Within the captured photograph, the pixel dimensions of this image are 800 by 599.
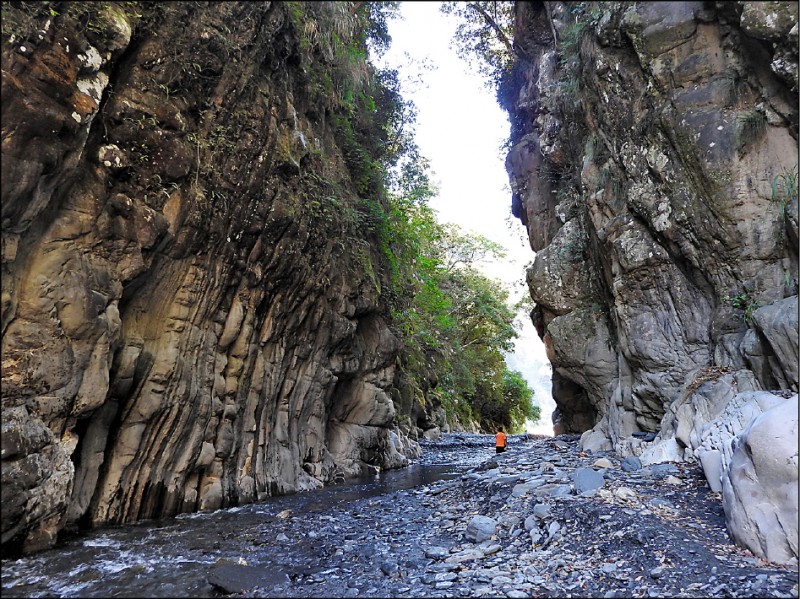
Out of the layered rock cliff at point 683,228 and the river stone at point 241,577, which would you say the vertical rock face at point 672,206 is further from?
the river stone at point 241,577

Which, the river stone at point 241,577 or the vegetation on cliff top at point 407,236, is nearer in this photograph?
the river stone at point 241,577

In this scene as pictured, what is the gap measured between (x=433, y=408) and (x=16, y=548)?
1063 inches

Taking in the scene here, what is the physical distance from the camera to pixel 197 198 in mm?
9445

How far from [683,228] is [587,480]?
726cm

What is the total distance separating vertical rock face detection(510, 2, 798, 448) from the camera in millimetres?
10055

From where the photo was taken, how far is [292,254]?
40.2ft

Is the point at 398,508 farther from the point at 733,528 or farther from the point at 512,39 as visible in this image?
the point at 512,39

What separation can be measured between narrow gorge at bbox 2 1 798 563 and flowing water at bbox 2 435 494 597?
1.78 ft

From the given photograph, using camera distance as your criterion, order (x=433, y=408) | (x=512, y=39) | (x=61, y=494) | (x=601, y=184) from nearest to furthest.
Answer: (x=61, y=494) → (x=601, y=184) → (x=512, y=39) → (x=433, y=408)

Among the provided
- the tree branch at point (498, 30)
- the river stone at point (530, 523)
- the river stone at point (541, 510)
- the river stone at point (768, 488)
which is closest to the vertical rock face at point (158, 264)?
the river stone at point (530, 523)

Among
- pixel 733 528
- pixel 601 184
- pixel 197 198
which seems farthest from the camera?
pixel 601 184

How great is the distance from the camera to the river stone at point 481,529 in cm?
723

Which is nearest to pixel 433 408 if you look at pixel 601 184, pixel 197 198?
pixel 601 184

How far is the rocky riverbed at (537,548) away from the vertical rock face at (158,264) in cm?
261
